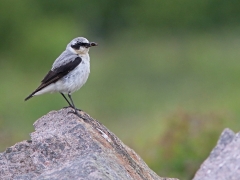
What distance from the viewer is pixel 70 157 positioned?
6.49m

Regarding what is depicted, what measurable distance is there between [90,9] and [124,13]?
143cm

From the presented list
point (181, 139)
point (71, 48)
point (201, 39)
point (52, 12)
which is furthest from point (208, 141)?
point (52, 12)

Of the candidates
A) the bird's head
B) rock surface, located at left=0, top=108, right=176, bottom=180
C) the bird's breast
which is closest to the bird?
the bird's breast

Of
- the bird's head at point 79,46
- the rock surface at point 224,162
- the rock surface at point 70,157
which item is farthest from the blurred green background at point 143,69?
the rock surface at point 70,157

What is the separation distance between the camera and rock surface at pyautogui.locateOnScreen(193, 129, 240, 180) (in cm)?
779

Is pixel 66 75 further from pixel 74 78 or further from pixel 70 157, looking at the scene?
pixel 70 157

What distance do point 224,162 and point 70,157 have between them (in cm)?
217

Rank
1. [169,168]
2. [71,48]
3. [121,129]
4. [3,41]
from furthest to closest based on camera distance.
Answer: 1. [3,41]
2. [121,129]
3. [169,168]
4. [71,48]

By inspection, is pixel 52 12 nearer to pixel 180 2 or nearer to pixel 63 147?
pixel 180 2

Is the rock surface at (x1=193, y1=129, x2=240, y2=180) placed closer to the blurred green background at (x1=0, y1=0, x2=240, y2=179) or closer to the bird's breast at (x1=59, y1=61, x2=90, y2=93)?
the bird's breast at (x1=59, y1=61, x2=90, y2=93)

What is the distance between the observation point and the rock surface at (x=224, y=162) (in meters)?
7.79

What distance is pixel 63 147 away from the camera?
6621mm

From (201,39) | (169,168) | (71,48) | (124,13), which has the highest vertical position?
(124,13)

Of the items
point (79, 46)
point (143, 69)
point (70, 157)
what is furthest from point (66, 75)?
point (143, 69)
